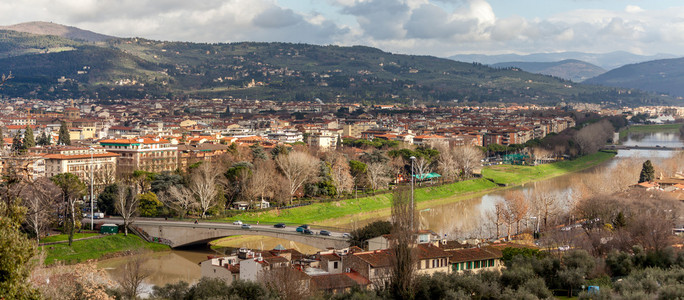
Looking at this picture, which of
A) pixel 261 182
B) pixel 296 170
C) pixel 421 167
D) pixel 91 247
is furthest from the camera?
pixel 421 167

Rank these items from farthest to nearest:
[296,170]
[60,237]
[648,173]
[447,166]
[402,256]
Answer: [447,166] → [648,173] → [296,170] → [60,237] → [402,256]

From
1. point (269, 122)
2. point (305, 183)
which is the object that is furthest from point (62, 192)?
point (269, 122)

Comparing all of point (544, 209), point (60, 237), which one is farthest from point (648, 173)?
point (60, 237)

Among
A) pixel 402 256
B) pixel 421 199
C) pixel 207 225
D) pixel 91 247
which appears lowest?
pixel 421 199

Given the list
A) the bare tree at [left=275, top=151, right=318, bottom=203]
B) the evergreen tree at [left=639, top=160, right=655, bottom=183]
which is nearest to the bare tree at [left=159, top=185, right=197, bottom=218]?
the bare tree at [left=275, top=151, right=318, bottom=203]

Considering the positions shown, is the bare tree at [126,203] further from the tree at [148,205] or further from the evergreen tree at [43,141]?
the evergreen tree at [43,141]

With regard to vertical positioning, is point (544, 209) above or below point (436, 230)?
above

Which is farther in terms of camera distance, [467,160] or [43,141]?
[43,141]

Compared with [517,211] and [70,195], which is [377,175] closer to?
[517,211]

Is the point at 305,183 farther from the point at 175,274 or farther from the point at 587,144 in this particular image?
the point at 587,144
